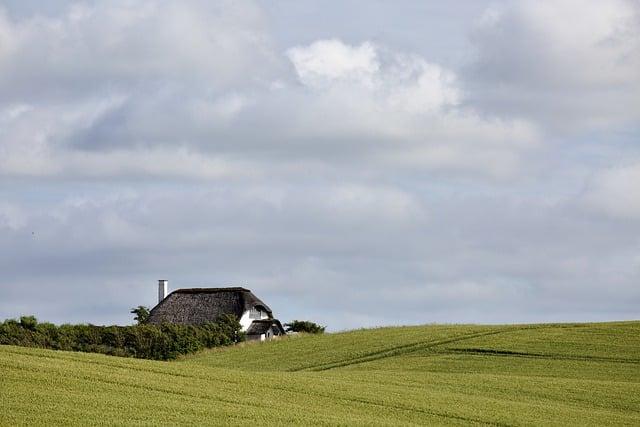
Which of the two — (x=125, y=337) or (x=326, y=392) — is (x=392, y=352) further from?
(x=326, y=392)

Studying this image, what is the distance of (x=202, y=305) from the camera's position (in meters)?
84.1

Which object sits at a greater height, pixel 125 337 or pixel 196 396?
pixel 125 337

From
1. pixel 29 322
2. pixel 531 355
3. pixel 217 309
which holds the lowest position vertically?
pixel 531 355

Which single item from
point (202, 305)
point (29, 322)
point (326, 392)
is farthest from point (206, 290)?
point (326, 392)

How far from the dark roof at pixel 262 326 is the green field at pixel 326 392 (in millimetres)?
27554

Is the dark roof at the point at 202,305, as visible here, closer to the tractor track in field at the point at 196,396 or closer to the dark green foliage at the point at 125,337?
the dark green foliage at the point at 125,337

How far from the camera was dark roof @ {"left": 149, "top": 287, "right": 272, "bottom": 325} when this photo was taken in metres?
82.3

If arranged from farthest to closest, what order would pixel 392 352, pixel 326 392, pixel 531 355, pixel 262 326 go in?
pixel 262 326 → pixel 392 352 → pixel 531 355 → pixel 326 392

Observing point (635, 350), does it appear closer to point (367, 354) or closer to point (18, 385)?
point (367, 354)

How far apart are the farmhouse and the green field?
2844 centimetres

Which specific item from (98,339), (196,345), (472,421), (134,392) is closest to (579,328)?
(196,345)

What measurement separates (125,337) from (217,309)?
16.5m

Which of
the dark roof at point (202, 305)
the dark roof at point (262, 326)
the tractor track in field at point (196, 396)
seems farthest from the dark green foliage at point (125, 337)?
the tractor track in field at point (196, 396)

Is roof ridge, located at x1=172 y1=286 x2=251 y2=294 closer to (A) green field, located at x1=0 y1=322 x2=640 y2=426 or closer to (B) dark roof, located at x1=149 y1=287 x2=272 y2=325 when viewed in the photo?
(B) dark roof, located at x1=149 y1=287 x2=272 y2=325
